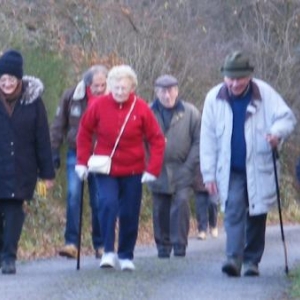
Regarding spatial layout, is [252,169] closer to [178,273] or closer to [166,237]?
[178,273]

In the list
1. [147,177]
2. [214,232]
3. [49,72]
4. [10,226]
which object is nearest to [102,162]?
[147,177]

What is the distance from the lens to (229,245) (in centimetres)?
1310

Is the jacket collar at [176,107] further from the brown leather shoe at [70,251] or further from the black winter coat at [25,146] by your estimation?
the black winter coat at [25,146]

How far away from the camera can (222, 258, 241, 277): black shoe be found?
1295cm

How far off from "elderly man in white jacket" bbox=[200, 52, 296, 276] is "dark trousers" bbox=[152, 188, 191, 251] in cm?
267

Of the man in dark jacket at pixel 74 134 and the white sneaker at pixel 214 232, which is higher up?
the man in dark jacket at pixel 74 134

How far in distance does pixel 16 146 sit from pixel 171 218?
9.98ft

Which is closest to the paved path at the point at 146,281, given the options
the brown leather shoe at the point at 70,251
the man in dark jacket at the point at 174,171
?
the brown leather shoe at the point at 70,251

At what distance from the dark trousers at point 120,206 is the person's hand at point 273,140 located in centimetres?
139

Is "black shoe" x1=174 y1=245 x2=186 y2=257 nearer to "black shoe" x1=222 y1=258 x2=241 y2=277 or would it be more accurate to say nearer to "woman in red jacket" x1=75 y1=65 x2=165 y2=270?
"woman in red jacket" x1=75 y1=65 x2=165 y2=270

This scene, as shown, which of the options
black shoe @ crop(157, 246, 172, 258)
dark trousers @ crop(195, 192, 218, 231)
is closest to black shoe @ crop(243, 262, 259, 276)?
black shoe @ crop(157, 246, 172, 258)

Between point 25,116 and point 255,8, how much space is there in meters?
23.5

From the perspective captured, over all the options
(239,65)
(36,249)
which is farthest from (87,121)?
(36,249)

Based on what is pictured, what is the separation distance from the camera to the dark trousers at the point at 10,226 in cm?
1349
